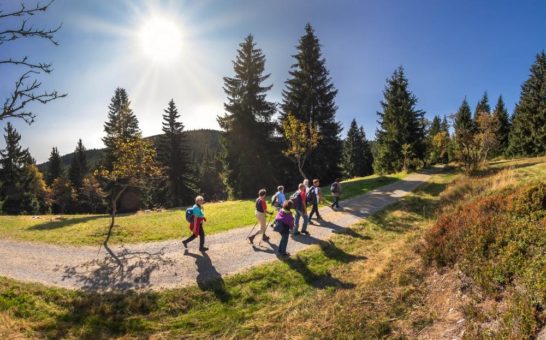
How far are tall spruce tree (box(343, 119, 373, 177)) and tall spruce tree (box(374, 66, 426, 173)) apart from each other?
1102 inches

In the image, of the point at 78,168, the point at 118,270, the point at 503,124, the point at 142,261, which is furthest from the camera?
the point at 78,168

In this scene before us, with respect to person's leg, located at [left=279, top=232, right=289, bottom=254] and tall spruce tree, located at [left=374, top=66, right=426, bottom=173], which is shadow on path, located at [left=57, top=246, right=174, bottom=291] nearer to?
person's leg, located at [left=279, top=232, right=289, bottom=254]

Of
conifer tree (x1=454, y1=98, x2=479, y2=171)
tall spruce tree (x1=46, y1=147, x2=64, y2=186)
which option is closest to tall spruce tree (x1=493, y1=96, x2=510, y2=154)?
conifer tree (x1=454, y1=98, x2=479, y2=171)

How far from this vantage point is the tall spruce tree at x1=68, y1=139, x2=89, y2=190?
6017 cm

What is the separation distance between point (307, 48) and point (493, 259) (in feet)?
109

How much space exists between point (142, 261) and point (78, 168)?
61342 millimetres

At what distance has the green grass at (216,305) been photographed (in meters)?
7.27

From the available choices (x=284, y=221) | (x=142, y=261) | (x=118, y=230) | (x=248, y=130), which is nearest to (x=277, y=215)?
(x=284, y=221)

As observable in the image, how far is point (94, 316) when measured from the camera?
7969 mm

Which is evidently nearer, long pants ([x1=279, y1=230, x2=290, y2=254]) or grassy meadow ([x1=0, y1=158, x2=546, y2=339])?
grassy meadow ([x1=0, y1=158, x2=546, y2=339])

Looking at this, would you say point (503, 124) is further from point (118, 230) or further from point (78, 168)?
point (78, 168)

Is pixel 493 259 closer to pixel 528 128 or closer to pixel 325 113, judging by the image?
pixel 325 113

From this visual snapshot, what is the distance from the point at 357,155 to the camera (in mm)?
68938

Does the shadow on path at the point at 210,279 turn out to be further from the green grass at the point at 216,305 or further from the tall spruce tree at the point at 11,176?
the tall spruce tree at the point at 11,176
